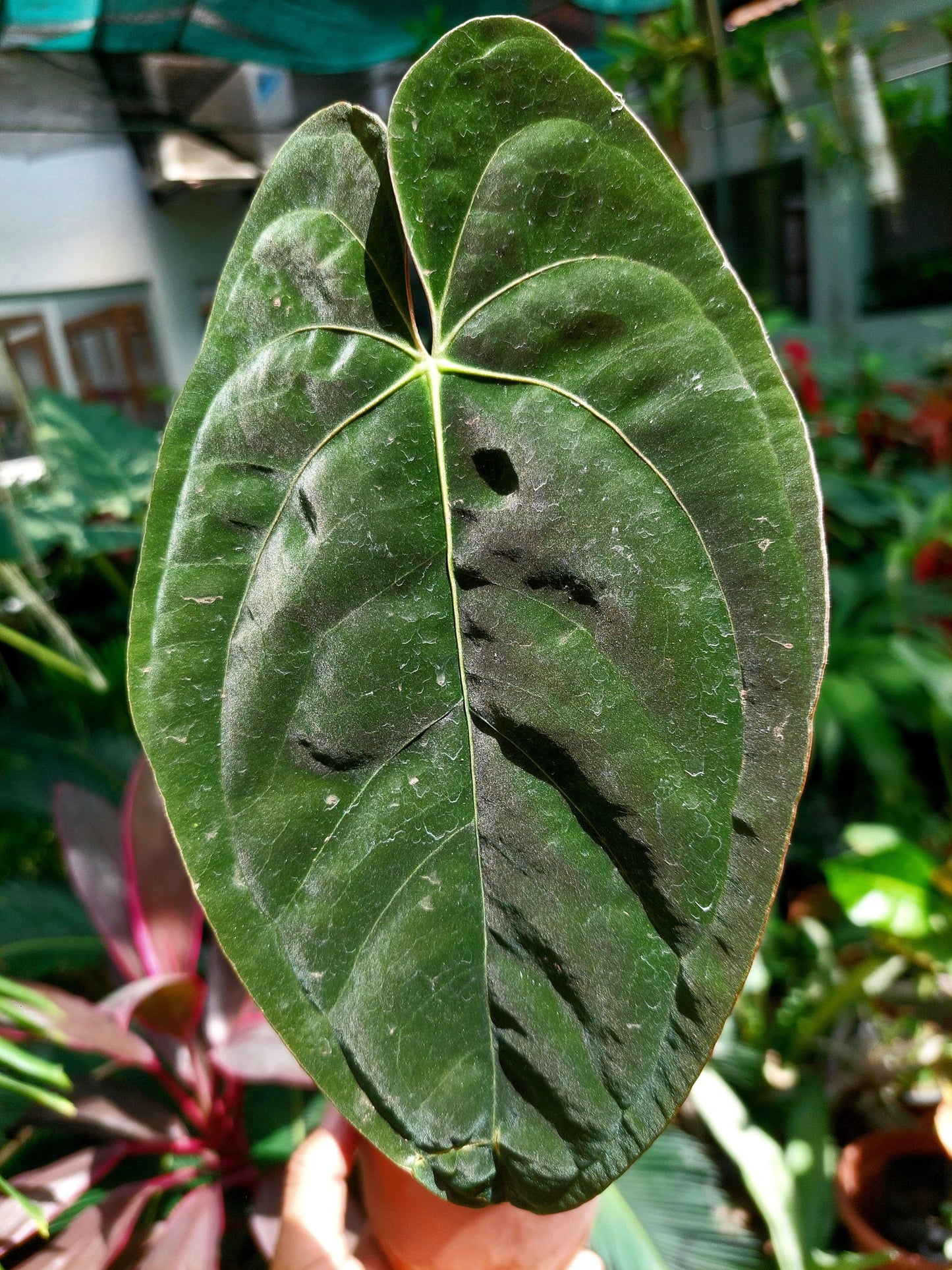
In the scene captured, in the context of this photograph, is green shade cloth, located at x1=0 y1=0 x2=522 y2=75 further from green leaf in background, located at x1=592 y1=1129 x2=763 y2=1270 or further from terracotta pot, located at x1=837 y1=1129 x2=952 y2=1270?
terracotta pot, located at x1=837 y1=1129 x2=952 y2=1270

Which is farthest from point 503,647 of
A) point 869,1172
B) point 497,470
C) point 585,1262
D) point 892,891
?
point 869,1172

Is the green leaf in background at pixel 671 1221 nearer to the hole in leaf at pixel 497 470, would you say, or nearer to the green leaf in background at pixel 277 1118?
the green leaf in background at pixel 277 1118

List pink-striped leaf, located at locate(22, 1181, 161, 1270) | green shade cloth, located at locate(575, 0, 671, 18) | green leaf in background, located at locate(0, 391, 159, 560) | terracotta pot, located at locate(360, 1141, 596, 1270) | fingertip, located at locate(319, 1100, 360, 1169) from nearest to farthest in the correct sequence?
terracotta pot, located at locate(360, 1141, 596, 1270)
fingertip, located at locate(319, 1100, 360, 1169)
pink-striped leaf, located at locate(22, 1181, 161, 1270)
green leaf in background, located at locate(0, 391, 159, 560)
green shade cloth, located at locate(575, 0, 671, 18)

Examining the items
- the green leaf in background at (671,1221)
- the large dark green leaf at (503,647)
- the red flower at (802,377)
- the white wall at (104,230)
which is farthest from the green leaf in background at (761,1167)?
the white wall at (104,230)

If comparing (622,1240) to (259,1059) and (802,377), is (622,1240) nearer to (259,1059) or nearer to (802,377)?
(259,1059)

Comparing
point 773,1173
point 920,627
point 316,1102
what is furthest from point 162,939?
point 920,627

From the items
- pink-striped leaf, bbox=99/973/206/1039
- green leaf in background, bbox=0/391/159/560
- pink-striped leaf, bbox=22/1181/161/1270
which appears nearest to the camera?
pink-striped leaf, bbox=22/1181/161/1270

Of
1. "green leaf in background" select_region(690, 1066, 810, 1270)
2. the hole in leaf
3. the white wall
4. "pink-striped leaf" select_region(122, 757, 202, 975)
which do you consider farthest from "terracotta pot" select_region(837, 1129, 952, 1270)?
the white wall
